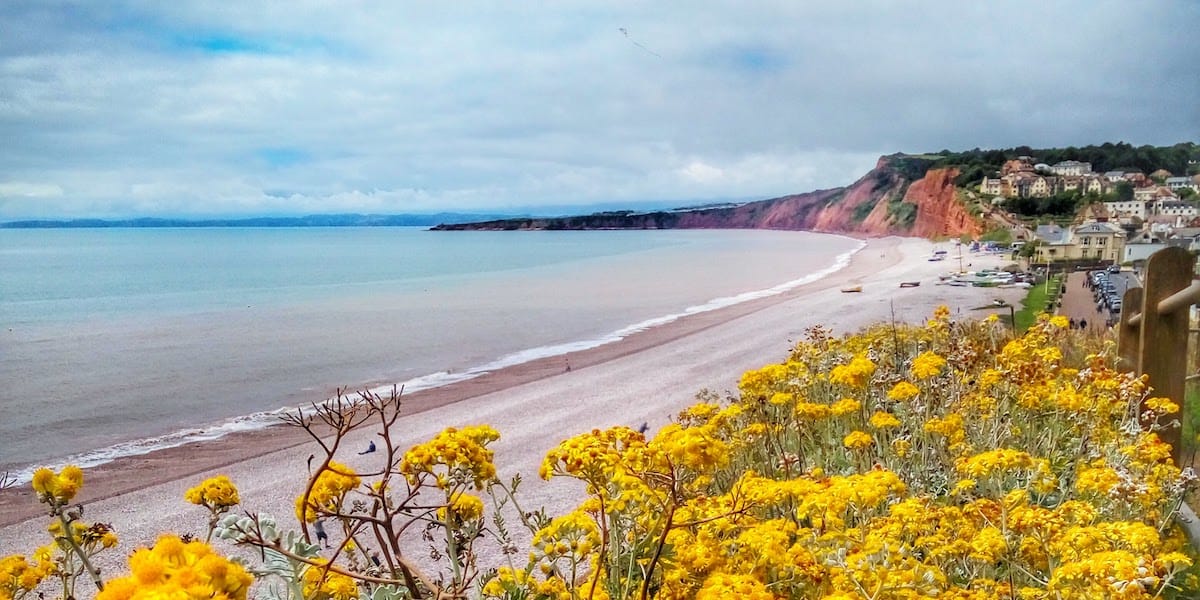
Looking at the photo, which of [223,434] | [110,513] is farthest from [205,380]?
[110,513]

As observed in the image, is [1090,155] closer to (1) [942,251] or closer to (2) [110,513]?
(1) [942,251]

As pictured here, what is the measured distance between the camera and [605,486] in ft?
4.86

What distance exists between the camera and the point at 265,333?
17.7 metres

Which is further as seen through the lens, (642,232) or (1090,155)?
(642,232)

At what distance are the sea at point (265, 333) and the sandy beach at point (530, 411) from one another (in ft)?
2.08

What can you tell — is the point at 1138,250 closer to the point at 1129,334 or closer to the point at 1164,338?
the point at 1129,334

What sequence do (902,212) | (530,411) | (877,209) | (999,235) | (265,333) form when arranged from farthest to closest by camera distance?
(877,209)
(902,212)
(265,333)
(999,235)
(530,411)

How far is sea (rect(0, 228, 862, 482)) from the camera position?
9445mm

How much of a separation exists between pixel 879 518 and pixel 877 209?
2616 centimetres

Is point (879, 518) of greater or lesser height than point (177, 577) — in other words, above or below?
below

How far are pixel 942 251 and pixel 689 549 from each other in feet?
60.0

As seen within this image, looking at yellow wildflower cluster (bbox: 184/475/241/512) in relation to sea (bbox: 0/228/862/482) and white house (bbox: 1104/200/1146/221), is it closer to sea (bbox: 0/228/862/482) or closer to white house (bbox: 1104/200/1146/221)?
sea (bbox: 0/228/862/482)

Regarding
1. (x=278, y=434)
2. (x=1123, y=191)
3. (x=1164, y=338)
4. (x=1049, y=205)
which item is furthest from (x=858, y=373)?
(x=1049, y=205)

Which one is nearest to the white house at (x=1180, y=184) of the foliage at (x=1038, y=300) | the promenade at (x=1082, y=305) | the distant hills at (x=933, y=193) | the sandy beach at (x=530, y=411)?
the distant hills at (x=933, y=193)
